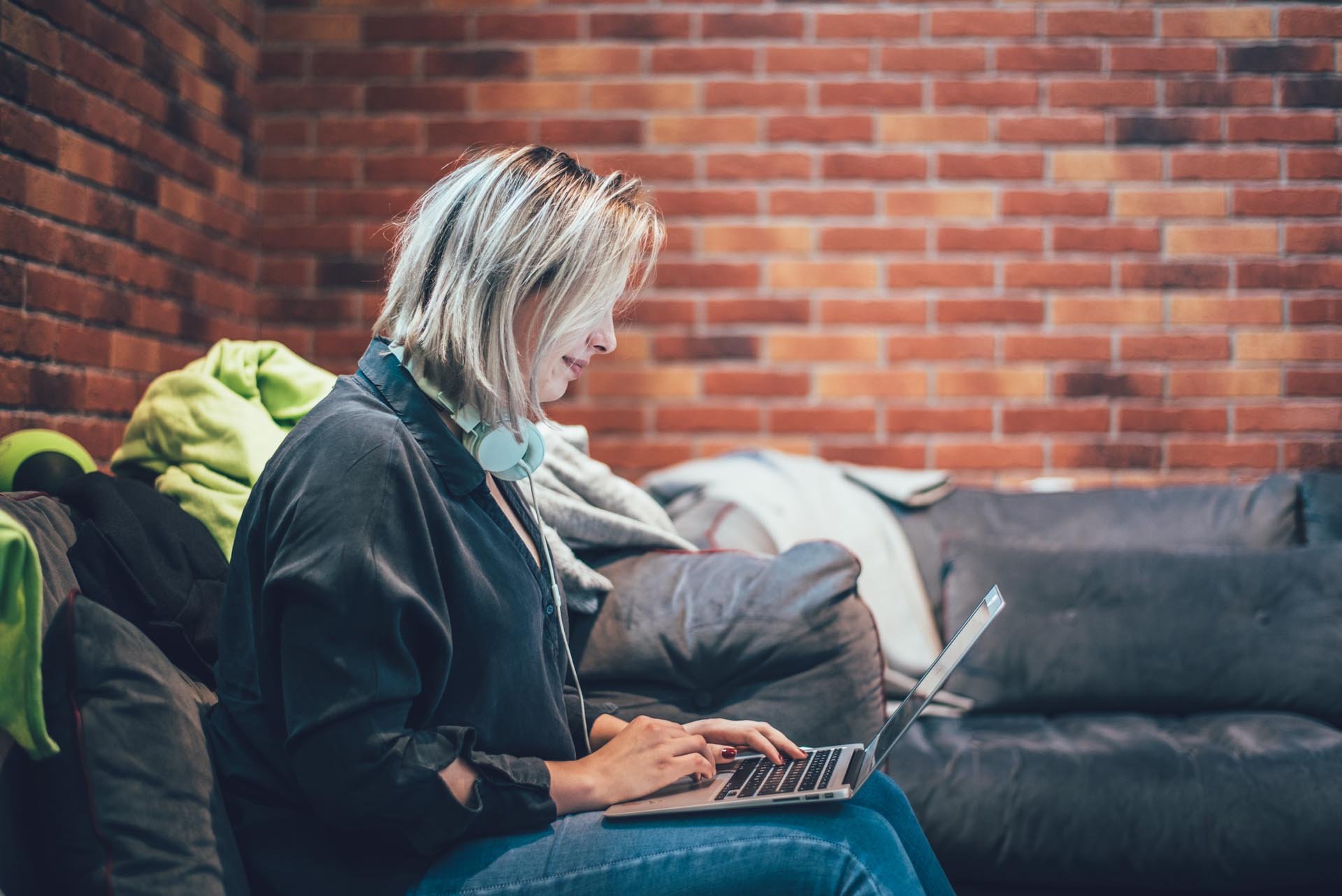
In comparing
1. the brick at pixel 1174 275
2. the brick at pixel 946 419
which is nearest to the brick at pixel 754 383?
the brick at pixel 946 419

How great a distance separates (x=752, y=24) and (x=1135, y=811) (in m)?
1.92

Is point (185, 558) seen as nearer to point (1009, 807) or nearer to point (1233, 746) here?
point (1009, 807)

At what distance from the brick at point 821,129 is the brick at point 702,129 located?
0.05 metres

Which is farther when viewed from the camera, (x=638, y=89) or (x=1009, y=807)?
(x=638, y=89)

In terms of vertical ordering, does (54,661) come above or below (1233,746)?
above

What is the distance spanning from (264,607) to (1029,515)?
1.78m

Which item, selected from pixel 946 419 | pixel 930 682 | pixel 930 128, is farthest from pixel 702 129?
pixel 930 682

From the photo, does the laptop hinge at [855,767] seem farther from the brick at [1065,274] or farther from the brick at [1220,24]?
the brick at [1220,24]

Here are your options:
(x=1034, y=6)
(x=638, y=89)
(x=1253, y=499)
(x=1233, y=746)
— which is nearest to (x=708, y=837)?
(x=1233, y=746)

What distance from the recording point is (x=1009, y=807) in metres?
1.74

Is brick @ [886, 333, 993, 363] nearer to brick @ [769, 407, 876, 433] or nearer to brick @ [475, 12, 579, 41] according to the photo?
brick @ [769, 407, 876, 433]

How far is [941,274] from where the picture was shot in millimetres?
2650

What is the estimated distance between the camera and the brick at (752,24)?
265cm

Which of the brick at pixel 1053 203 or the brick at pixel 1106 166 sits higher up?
the brick at pixel 1106 166
